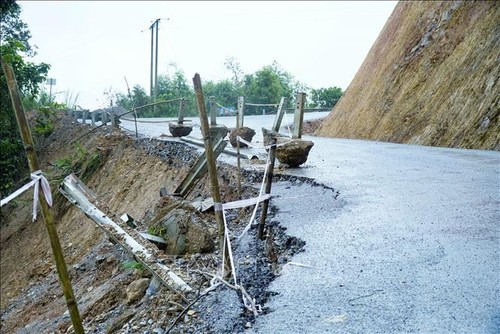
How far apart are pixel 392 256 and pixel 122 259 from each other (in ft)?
13.5

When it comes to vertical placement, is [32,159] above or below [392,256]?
above

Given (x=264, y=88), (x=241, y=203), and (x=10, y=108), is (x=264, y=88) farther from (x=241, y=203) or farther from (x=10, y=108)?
(x=241, y=203)

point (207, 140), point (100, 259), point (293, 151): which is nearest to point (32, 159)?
point (207, 140)

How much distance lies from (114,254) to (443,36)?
1335cm

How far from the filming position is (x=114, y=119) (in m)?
18.4

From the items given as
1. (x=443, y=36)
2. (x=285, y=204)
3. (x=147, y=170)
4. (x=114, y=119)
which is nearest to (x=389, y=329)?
(x=285, y=204)

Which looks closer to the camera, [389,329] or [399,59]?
[389,329]

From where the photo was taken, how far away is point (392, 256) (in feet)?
15.2

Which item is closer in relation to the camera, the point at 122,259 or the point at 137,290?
the point at 137,290

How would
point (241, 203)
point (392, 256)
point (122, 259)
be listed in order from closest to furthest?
point (392, 256)
point (241, 203)
point (122, 259)

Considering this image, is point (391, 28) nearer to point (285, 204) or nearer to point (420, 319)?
point (285, 204)

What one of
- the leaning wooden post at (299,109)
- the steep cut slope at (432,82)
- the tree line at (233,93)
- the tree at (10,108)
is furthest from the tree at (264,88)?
the leaning wooden post at (299,109)

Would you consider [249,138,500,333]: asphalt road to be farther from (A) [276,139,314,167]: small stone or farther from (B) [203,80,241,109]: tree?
(B) [203,80,241,109]: tree

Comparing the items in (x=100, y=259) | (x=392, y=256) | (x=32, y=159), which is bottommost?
(x=100, y=259)
